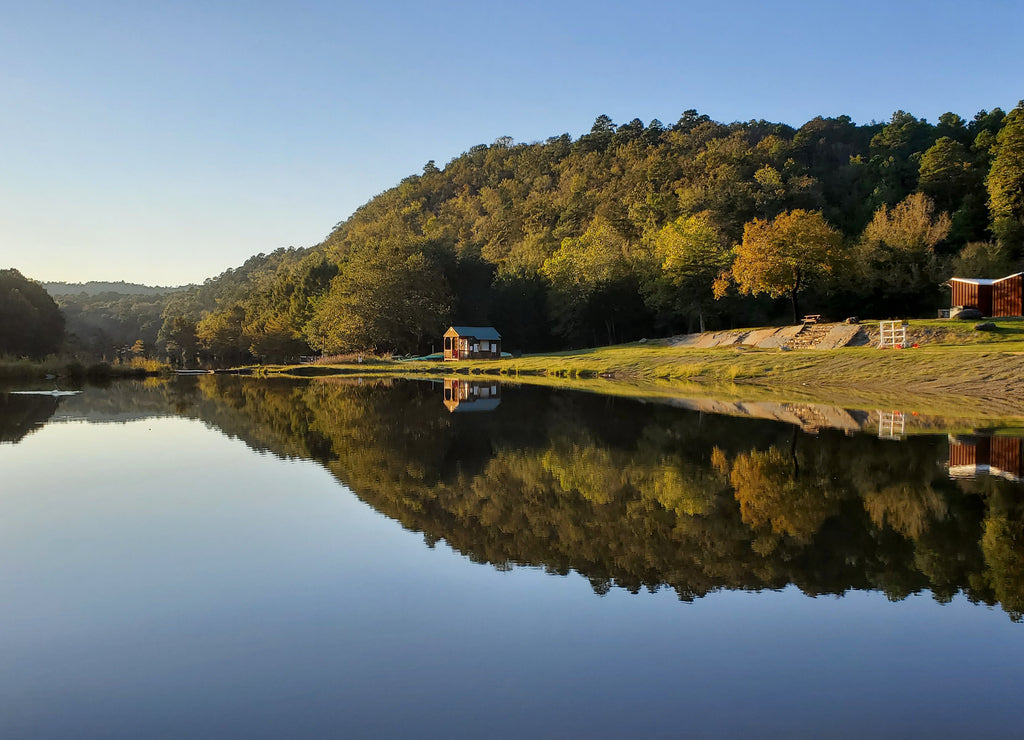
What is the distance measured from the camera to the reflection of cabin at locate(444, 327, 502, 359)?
71438 millimetres

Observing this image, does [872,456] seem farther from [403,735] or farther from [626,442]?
[403,735]

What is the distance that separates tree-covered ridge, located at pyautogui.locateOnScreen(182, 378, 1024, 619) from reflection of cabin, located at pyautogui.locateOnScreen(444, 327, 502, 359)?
5136 cm

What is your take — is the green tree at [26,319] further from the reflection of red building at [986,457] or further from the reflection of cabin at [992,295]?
the reflection of cabin at [992,295]

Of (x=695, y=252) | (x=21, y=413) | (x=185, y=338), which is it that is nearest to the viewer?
(x=21, y=413)

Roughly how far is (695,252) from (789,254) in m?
10.4

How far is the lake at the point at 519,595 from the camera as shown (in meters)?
4.80

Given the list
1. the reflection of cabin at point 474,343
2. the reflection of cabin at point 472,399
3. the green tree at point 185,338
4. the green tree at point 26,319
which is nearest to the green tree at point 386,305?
the reflection of cabin at point 474,343

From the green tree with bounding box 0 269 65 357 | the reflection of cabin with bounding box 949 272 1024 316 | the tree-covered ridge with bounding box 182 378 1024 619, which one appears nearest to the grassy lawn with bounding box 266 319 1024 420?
the reflection of cabin with bounding box 949 272 1024 316

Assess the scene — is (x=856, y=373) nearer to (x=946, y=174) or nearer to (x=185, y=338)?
(x=946, y=174)

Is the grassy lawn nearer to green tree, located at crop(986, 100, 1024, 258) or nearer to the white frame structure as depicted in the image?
the white frame structure

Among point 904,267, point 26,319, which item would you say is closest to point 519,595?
point 904,267

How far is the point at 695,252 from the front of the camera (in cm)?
6419

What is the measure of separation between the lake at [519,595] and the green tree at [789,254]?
4312 centimetres

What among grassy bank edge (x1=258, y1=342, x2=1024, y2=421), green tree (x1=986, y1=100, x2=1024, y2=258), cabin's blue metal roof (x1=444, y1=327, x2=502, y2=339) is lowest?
grassy bank edge (x1=258, y1=342, x2=1024, y2=421)
